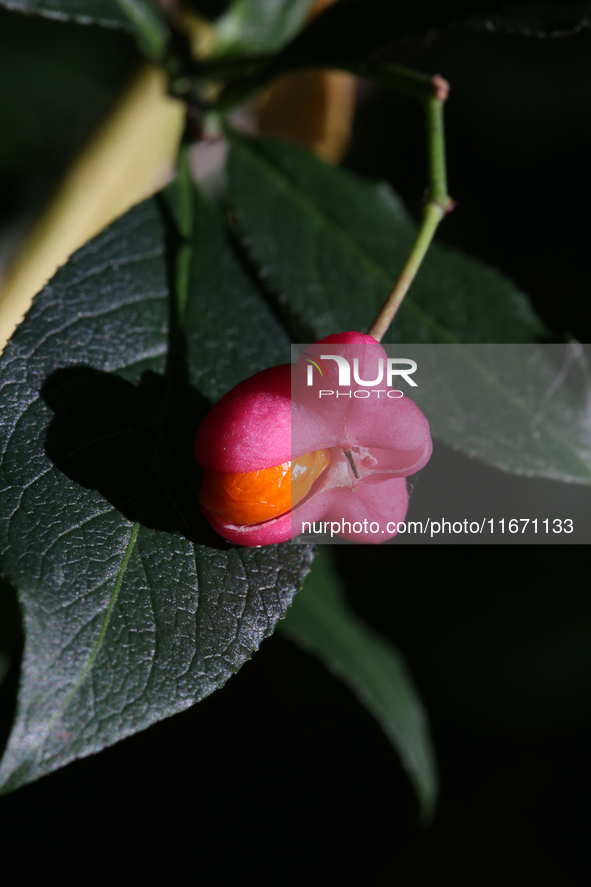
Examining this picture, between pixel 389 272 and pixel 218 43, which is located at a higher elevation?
pixel 218 43

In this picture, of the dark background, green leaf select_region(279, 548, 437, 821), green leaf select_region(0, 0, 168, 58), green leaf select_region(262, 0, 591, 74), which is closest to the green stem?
green leaf select_region(262, 0, 591, 74)

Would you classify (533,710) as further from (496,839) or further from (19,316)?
(19,316)

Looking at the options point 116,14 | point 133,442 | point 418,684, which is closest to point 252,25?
point 116,14

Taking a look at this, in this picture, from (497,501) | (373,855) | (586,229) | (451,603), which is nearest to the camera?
(497,501)

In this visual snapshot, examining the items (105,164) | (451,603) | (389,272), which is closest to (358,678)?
(389,272)

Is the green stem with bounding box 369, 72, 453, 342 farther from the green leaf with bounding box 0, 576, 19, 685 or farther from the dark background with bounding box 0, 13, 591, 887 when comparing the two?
the dark background with bounding box 0, 13, 591, 887

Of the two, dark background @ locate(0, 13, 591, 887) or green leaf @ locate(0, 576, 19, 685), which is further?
dark background @ locate(0, 13, 591, 887)

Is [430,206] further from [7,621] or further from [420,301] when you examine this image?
[7,621]
